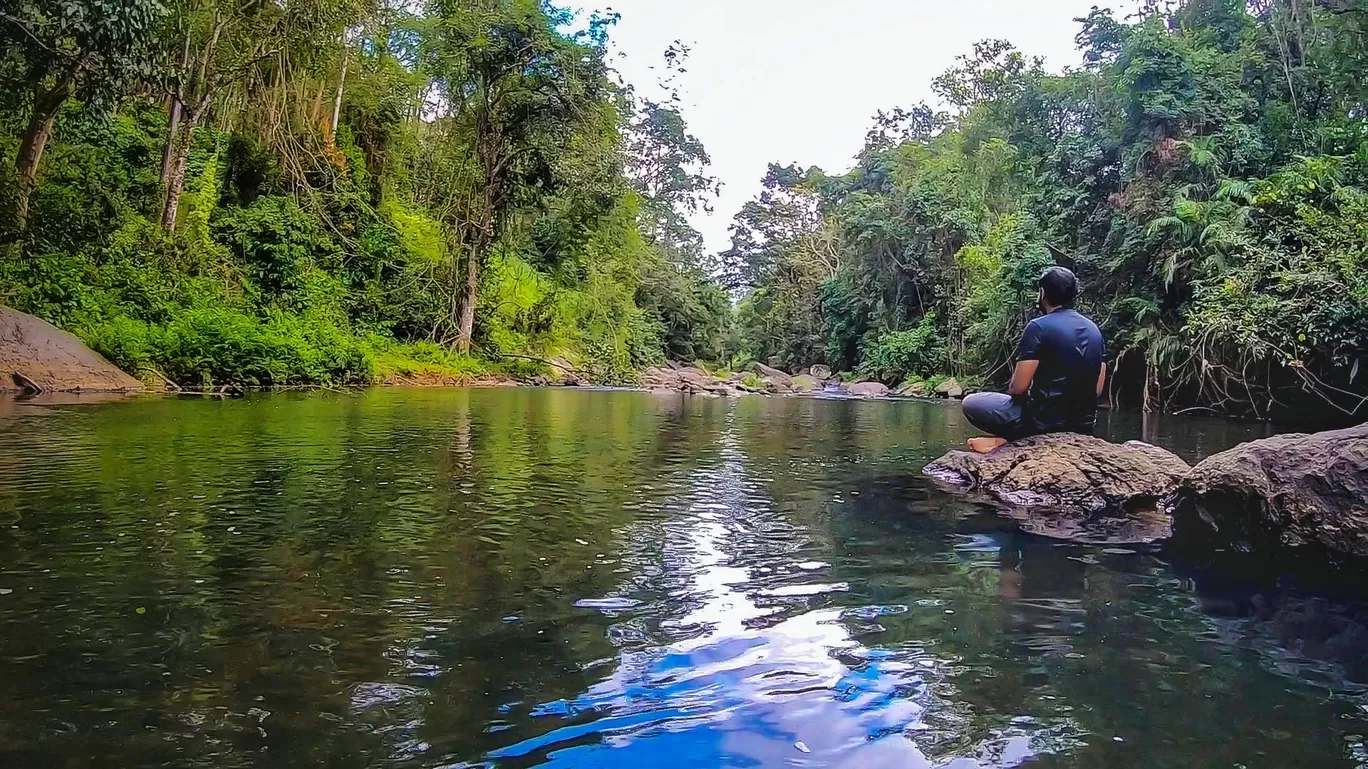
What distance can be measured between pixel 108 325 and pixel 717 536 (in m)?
13.5

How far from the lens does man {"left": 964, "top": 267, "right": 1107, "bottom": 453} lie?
A: 6.54m

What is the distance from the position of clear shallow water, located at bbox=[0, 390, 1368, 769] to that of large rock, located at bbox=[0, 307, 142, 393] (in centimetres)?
760

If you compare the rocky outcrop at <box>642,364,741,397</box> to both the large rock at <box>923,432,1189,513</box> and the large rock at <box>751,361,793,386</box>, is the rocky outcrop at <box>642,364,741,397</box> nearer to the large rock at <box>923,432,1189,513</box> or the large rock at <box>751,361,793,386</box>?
the large rock at <box>751,361,793,386</box>

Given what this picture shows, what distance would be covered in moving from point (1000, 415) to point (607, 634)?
4.84 meters

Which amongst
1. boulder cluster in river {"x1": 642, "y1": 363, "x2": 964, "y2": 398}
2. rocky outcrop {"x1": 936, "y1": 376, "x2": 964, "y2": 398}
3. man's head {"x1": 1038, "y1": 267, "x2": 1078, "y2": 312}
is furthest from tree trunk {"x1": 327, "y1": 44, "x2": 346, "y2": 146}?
man's head {"x1": 1038, "y1": 267, "x2": 1078, "y2": 312}

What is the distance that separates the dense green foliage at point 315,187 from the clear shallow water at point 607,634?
6.77 meters

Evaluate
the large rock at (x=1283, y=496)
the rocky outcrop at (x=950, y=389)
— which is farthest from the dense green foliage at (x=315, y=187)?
the rocky outcrop at (x=950, y=389)

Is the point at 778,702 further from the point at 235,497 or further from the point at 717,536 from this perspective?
the point at 235,497

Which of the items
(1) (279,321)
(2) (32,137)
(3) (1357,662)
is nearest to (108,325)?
(2) (32,137)

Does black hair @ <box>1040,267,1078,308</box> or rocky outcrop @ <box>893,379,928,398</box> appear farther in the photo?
rocky outcrop @ <box>893,379,928,398</box>

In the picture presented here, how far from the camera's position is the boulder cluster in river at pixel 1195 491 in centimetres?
431

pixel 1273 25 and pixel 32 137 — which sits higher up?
pixel 1273 25

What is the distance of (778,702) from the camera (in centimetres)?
252

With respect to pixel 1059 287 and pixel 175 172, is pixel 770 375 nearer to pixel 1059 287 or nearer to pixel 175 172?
pixel 175 172
